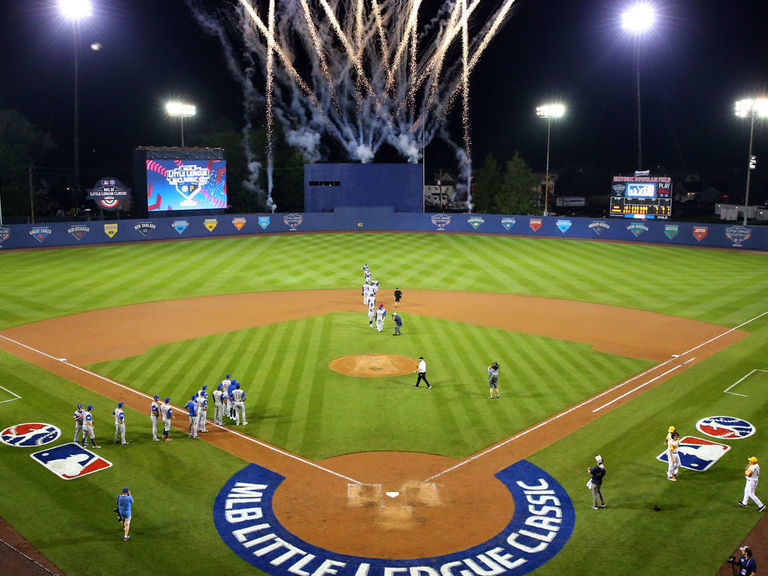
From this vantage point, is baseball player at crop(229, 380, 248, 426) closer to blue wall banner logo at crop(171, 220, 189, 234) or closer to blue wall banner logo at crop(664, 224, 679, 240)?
blue wall banner logo at crop(171, 220, 189, 234)

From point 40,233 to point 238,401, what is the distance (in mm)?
42555

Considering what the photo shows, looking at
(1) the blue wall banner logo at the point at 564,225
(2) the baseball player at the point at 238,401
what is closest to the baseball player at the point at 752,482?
(2) the baseball player at the point at 238,401

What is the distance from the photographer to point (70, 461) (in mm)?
16750

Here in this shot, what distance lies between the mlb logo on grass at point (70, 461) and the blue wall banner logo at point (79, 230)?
140 ft

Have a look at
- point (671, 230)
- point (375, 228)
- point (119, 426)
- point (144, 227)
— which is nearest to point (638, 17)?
point (671, 230)

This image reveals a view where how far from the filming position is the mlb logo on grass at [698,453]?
16812 mm

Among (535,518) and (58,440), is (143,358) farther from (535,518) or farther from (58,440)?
(535,518)

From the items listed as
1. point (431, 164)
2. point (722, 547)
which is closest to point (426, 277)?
point (722, 547)

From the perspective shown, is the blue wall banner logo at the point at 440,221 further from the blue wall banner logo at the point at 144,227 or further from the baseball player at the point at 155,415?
the baseball player at the point at 155,415

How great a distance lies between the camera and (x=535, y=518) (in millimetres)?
14266

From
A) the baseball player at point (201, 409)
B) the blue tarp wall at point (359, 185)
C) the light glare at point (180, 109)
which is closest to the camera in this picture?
the baseball player at point (201, 409)

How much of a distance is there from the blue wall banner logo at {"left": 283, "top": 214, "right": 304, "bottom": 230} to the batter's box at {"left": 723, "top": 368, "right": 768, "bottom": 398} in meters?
51.7

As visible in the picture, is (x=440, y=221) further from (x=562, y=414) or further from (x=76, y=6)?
(x=562, y=414)

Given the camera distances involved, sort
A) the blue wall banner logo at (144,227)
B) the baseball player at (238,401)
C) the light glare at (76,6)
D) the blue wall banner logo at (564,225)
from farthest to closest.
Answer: the blue wall banner logo at (564,225) < the blue wall banner logo at (144,227) < the light glare at (76,6) < the baseball player at (238,401)
